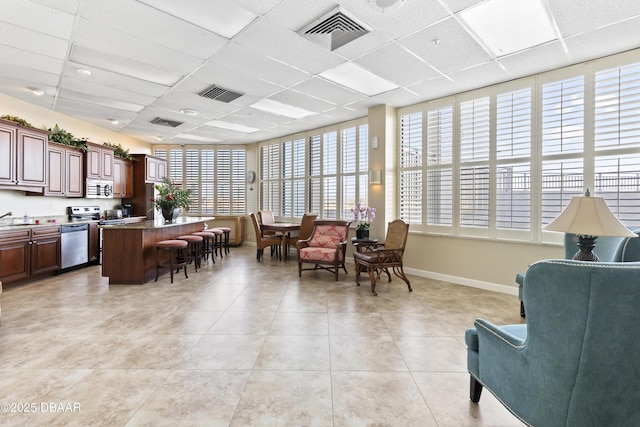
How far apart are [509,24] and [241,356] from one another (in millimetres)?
3975

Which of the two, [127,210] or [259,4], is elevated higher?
[259,4]

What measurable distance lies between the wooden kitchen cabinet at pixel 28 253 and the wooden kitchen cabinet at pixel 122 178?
214cm

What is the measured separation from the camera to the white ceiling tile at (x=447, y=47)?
303 cm

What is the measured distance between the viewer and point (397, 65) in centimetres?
380

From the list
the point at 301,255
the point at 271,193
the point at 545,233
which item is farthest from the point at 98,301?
the point at 545,233

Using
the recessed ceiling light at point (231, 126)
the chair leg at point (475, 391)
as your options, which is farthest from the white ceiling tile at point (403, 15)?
the recessed ceiling light at point (231, 126)

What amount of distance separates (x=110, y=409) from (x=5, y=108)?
18.6 feet

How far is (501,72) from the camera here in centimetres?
399

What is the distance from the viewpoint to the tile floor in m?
1.80

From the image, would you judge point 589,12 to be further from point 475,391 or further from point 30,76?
point 30,76

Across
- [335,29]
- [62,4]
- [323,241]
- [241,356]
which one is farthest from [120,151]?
[241,356]

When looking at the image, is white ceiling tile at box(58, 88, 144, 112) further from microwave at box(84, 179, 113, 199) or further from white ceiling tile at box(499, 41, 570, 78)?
white ceiling tile at box(499, 41, 570, 78)

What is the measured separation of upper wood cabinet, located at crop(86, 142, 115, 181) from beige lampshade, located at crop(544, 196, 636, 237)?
24.9ft

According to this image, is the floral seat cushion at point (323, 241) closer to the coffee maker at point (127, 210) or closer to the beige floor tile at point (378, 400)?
the beige floor tile at point (378, 400)
